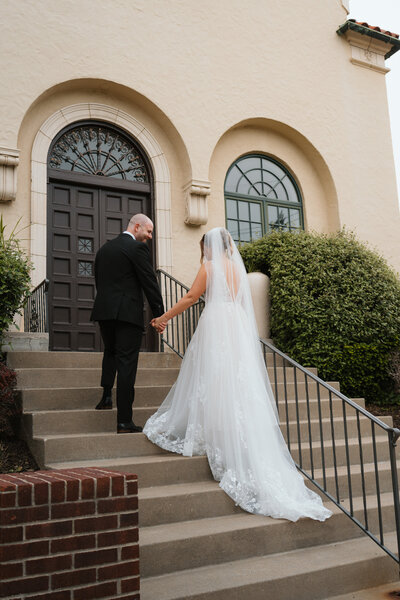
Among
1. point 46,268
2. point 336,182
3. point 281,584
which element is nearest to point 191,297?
point 281,584

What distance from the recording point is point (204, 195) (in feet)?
29.9

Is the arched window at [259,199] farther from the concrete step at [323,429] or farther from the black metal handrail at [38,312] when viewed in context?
the concrete step at [323,429]

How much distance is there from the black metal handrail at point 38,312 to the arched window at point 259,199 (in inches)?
152

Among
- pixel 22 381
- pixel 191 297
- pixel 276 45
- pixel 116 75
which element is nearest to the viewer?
pixel 191 297

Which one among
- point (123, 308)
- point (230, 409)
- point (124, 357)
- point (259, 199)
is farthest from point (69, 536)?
point (259, 199)

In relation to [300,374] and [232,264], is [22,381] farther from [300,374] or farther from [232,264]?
[300,374]

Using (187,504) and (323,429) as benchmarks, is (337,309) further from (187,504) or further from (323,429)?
(187,504)

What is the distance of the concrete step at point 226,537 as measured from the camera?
350 centimetres

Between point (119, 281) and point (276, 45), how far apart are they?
746 cm

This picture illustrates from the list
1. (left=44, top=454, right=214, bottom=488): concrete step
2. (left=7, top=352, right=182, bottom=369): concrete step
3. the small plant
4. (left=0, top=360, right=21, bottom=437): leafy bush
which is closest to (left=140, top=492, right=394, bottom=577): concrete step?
(left=44, top=454, right=214, bottom=488): concrete step

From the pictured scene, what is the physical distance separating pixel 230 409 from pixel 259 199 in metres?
6.43

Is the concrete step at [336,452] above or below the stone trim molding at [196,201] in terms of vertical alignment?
below

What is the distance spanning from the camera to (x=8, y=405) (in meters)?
5.12

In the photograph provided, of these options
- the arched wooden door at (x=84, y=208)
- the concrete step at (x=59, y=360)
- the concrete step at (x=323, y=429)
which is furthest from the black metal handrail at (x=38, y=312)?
the concrete step at (x=323, y=429)
